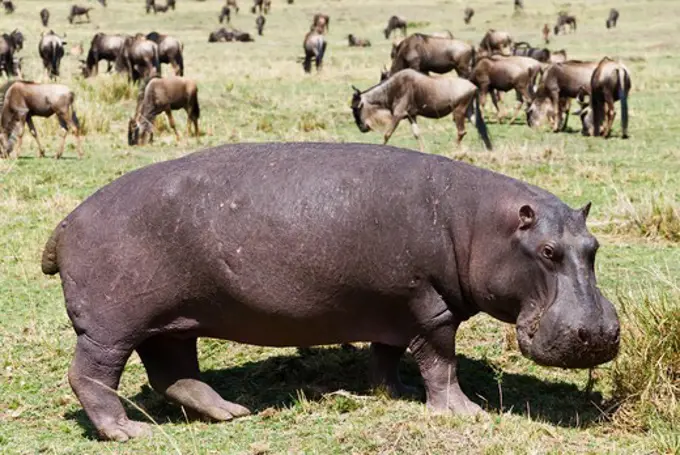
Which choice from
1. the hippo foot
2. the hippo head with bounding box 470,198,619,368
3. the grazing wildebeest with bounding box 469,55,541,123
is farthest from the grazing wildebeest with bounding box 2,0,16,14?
the hippo head with bounding box 470,198,619,368

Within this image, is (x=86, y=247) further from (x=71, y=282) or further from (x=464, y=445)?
(x=464, y=445)


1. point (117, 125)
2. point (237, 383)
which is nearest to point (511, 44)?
point (117, 125)

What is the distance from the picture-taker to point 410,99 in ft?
54.1

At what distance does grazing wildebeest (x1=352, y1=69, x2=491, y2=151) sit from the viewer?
53.7 feet

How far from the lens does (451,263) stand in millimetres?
5102

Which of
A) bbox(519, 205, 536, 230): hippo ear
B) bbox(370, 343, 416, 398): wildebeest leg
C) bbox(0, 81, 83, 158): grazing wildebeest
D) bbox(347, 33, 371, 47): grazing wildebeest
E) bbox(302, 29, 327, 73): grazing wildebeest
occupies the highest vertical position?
bbox(519, 205, 536, 230): hippo ear

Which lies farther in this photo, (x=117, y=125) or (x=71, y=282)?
(x=117, y=125)

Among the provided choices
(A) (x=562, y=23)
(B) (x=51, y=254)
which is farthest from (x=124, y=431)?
(A) (x=562, y=23)

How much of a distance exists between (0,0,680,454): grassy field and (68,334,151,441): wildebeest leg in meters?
0.12

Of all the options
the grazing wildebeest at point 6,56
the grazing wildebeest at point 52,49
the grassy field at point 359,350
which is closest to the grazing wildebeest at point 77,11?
the grazing wildebeest at point 6,56

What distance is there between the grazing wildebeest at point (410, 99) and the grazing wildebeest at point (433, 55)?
5.52 m

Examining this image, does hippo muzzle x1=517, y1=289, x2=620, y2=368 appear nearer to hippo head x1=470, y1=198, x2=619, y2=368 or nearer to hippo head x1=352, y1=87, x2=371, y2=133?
hippo head x1=470, y1=198, x2=619, y2=368

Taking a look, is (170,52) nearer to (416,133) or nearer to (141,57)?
(141,57)

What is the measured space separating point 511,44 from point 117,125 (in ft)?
47.0
